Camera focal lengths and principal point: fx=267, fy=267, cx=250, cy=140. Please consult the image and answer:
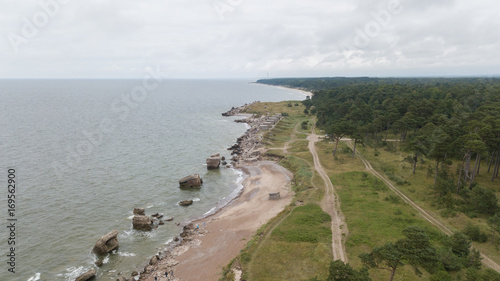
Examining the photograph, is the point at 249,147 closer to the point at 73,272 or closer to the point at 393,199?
the point at 393,199

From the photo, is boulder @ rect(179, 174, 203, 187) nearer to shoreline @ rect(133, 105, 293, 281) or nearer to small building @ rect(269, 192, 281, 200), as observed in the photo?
shoreline @ rect(133, 105, 293, 281)

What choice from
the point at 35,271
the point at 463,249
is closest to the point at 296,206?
the point at 463,249

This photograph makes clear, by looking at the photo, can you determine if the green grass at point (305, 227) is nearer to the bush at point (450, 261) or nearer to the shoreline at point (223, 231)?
the shoreline at point (223, 231)

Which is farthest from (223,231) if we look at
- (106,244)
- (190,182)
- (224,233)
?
(190,182)

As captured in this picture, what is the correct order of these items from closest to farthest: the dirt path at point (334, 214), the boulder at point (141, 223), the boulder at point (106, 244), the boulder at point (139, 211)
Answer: the dirt path at point (334, 214), the boulder at point (106, 244), the boulder at point (141, 223), the boulder at point (139, 211)

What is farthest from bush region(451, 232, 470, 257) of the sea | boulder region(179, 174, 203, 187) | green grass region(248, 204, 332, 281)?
boulder region(179, 174, 203, 187)

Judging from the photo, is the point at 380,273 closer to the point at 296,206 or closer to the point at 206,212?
the point at 296,206

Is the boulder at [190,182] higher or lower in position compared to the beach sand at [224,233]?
higher

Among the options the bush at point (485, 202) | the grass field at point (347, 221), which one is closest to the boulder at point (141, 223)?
the grass field at point (347, 221)
